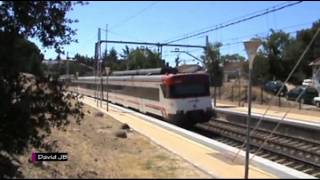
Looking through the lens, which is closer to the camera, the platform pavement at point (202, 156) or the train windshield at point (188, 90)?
the platform pavement at point (202, 156)

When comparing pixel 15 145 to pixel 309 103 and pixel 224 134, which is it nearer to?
pixel 224 134

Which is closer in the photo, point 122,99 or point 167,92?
point 167,92

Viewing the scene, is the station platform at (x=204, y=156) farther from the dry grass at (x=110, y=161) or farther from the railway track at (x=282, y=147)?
the railway track at (x=282, y=147)

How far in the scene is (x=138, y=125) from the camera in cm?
2738

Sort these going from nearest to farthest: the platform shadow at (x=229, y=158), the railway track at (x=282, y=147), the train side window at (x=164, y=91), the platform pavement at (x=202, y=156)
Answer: the platform pavement at (x=202, y=156), the platform shadow at (x=229, y=158), the railway track at (x=282, y=147), the train side window at (x=164, y=91)

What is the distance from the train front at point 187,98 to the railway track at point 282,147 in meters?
1.18

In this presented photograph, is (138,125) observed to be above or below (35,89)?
below

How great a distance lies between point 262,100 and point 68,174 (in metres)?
46.3

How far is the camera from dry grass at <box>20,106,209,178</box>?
11.5 meters

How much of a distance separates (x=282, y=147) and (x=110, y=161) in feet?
38.7

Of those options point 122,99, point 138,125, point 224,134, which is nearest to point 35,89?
point 138,125

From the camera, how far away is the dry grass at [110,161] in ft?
37.8

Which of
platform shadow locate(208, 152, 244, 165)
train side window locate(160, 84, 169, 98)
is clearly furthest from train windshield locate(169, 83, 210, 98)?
platform shadow locate(208, 152, 244, 165)

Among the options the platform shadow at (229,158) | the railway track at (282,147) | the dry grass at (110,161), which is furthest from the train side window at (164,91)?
the platform shadow at (229,158)
